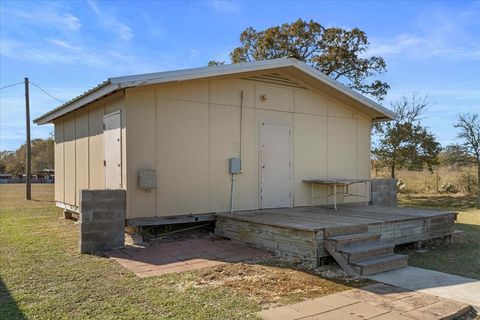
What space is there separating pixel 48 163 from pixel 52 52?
104ft

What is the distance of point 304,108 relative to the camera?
9.32 meters

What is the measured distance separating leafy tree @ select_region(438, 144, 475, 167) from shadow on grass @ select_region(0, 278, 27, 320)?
18.2m

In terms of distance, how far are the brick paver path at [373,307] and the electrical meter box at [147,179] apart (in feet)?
12.2

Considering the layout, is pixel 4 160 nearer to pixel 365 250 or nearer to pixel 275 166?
pixel 275 166

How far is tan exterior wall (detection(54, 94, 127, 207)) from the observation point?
8.05 m

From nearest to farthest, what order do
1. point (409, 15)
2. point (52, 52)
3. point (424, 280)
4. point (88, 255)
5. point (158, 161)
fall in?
point (424, 280), point (88, 255), point (158, 161), point (409, 15), point (52, 52)

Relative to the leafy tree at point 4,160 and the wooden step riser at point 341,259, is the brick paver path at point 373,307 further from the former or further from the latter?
the leafy tree at point 4,160

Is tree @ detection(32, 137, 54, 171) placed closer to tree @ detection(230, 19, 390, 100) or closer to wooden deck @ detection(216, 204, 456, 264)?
tree @ detection(230, 19, 390, 100)

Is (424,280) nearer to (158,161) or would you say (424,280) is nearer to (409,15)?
(158,161)

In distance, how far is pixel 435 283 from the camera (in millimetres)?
4809

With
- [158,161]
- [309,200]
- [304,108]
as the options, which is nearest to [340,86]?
[304,108]

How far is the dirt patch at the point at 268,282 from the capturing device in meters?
4.29

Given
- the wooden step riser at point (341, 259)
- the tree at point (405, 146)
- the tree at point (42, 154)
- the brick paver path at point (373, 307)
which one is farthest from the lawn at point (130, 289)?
the tree at point (42, 154)

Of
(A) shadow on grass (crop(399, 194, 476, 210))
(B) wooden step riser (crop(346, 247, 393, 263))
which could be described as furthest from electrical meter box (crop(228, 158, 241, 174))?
(A) shadow on grass (crop(399, 194, 476, 210))
